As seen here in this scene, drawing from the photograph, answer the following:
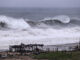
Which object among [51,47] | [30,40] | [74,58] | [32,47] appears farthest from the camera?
[30,40]

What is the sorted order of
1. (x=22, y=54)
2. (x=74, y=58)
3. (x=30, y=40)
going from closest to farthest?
(x=74, y=58), (x=22, y=54), (x=30, y=40)

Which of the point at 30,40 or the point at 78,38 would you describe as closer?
the point at 30,40

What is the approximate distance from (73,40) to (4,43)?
791 cm

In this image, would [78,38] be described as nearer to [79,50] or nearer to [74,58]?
[79,50]

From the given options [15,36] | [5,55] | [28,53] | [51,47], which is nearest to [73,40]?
[51,47]

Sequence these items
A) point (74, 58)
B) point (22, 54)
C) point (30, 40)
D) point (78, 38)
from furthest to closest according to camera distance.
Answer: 1. point (78, 38)
2. point (30, 40)
3. point (22, 54)
4. point (74, 58)

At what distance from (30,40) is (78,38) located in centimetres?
597

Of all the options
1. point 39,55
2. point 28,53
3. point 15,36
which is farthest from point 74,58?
point 15,36

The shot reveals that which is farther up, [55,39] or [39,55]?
[55,39]

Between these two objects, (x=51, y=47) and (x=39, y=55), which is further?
(x=51, y=47)

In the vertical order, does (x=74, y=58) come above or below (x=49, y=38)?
below

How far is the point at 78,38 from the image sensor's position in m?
29.1

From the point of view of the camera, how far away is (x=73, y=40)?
1104 inches

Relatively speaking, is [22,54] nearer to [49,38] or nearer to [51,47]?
[51,47]
